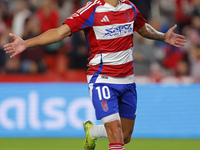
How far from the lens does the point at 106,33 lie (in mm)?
6730

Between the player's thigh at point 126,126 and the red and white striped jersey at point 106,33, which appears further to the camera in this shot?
the player's thigh at point 126,126

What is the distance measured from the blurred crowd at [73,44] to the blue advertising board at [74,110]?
1.77 m

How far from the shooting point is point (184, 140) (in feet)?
35.3

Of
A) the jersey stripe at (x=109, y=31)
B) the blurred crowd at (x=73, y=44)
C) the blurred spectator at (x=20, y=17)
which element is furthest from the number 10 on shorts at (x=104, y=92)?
the blurred spectator at (x=20, y=17)

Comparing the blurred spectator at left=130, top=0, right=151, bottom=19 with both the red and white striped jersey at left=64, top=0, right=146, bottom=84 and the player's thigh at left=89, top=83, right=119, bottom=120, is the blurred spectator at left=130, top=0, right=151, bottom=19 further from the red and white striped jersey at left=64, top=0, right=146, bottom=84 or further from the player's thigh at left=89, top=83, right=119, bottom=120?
the player's thigh at left=89, top=83, right=119, bottom=120

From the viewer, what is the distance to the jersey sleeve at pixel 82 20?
6.61 metres

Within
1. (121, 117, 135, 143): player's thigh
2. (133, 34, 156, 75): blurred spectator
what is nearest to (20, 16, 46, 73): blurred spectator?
(133, 34, 156, 75): blurred spectator

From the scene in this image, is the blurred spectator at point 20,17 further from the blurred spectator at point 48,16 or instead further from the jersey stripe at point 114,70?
the jersey stripe at point 114,70

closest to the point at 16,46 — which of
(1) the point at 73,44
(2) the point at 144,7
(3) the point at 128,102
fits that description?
(3) the point at 128,102

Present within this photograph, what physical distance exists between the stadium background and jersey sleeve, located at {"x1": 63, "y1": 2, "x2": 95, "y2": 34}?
3.38 meters

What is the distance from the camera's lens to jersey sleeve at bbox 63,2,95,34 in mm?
6613

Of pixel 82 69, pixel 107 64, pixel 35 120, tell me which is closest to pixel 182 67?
pixel 82 69

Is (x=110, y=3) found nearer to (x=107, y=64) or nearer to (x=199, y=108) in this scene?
(x=107, y=64)

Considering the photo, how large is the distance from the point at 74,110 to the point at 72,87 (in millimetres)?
520
